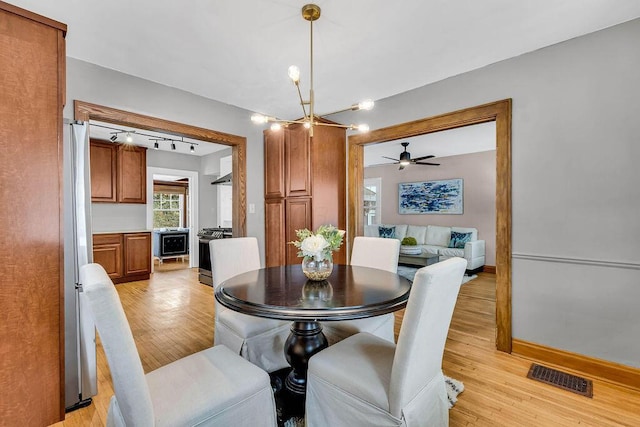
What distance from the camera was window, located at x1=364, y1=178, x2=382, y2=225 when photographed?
8023mm

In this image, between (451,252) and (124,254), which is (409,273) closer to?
(451,252)

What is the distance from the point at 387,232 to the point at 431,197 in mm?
1282

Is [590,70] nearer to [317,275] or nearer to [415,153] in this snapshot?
[317,275]

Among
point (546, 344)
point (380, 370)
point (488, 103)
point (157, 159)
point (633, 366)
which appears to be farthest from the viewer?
point (157, 159)

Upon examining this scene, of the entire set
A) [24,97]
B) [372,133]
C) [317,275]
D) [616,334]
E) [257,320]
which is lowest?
[616,334]

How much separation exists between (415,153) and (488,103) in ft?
13.0

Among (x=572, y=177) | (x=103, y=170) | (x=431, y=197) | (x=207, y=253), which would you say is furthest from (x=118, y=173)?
(x=431, y=197)

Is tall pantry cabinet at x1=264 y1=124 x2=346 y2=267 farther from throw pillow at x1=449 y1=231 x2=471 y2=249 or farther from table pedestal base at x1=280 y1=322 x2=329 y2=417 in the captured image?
throw pillow at x1=449 y1=231 x2=471 y2=249

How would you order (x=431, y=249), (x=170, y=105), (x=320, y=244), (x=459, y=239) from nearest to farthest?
(x=320, y=244), (x=170, y=105), (x=459, y=239), (x=431, y=249)

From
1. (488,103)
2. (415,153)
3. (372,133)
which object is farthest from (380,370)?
(415,153)

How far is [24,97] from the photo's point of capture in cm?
136

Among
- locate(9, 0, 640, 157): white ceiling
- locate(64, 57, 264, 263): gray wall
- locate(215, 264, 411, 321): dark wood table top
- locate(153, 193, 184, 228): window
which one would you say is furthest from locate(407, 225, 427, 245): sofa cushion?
locate(153, 193, 184, 228): window

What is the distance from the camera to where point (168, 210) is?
9.22 meters

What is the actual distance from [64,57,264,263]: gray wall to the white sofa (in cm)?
351
